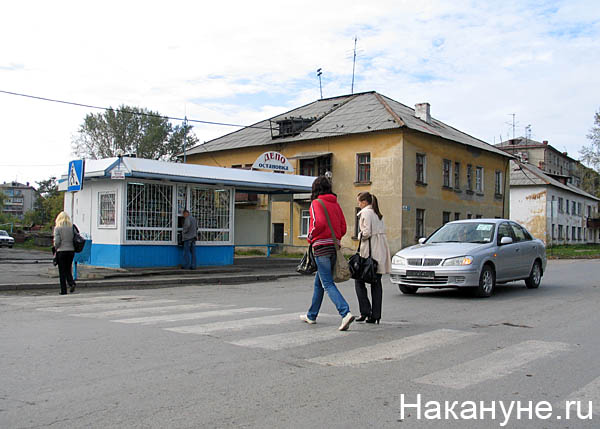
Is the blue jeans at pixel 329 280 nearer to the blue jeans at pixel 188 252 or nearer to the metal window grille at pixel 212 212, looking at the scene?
the blue jeans at pixel 188 252

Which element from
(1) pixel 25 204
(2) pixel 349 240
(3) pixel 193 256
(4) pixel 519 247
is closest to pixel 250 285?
(3) pixel 193 256

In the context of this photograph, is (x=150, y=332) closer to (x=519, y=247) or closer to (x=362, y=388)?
(x=362, y=388)

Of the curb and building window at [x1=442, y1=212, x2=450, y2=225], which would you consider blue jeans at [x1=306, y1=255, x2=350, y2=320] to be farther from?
building window at [x1=442, y1=212, x2=450, y2=225]

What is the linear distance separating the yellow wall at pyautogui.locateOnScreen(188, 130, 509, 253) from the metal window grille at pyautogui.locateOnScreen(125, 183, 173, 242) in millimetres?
16566

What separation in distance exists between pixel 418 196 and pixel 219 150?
49.0 ft

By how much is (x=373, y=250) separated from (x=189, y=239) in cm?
1022

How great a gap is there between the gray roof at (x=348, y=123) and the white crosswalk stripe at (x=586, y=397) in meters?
28.3

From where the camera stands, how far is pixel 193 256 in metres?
17.8

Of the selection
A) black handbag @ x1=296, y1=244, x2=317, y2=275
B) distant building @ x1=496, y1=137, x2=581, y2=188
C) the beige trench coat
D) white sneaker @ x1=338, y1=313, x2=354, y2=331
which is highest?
distant building @ x1=496, y1=137, x2=581, y2=188

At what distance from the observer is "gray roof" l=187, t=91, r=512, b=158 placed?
34.8 m

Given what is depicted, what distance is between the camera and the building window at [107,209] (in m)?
16.9

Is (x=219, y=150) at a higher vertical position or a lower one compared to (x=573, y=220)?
higher

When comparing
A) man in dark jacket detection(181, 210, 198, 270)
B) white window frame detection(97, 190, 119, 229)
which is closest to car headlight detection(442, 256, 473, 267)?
Result: man in dark jacket detection(181, 210, 198, 270)

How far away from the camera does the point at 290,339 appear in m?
7.20
